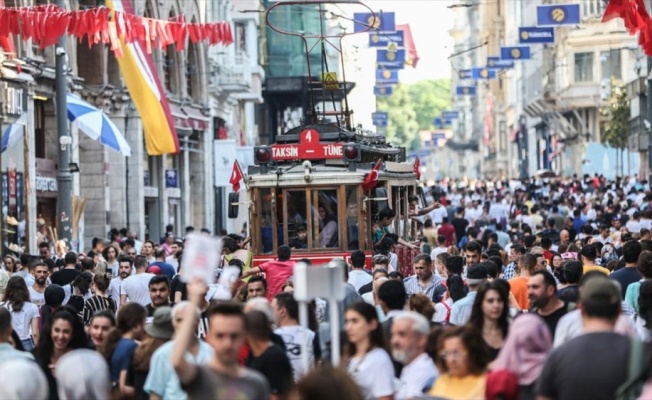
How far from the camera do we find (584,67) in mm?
79000

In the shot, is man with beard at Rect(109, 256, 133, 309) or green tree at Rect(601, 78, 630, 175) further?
green tree at Rect(601, 78, 630, 175)

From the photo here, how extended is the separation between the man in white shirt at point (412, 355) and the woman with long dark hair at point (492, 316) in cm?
99

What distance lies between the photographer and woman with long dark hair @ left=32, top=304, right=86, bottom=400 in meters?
11.2

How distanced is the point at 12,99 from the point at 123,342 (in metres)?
22.7

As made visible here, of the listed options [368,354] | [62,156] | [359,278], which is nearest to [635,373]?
[368,354]

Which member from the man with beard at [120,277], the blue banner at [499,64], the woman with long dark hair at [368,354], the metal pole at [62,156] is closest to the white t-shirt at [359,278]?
the man with beard at [120,277]

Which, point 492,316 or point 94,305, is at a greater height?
point 492,316

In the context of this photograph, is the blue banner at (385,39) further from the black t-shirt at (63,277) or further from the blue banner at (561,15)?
the black t-shirt at (63,277)

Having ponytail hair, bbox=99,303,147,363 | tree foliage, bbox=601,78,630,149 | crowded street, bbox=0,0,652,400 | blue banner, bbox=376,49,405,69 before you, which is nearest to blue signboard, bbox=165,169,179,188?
crowded street, bbox=0,0,652,400

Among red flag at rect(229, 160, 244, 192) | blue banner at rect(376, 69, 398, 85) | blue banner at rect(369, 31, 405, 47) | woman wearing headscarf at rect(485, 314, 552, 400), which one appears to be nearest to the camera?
woman wearing headscarf at rect(485, 314, 552, 400)

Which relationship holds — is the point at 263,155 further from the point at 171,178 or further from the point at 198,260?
the point at 171,178

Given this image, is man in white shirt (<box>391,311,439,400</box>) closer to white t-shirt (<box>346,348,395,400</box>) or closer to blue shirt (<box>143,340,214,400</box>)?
white t-shirt (<box>346,348,395,400</box>)

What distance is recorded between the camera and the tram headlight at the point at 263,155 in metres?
23.4

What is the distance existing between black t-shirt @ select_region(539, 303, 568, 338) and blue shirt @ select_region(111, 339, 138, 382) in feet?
8.89
